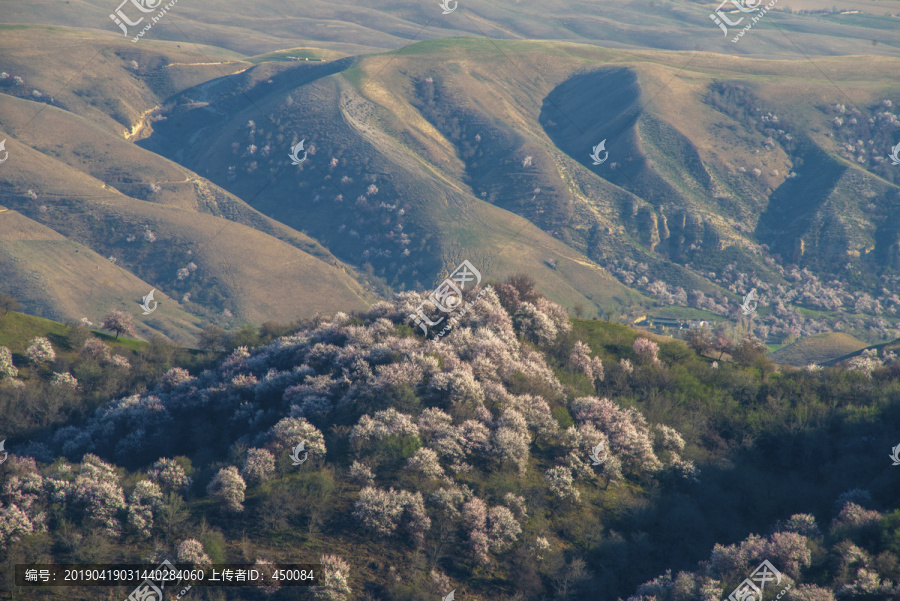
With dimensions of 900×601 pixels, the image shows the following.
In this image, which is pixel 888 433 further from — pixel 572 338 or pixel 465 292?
pixel 465 292

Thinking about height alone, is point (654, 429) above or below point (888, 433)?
below

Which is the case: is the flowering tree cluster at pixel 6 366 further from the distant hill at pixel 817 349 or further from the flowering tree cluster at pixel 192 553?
the distant hill at pixel 817 349

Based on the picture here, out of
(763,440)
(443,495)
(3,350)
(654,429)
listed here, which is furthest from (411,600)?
(3,350)

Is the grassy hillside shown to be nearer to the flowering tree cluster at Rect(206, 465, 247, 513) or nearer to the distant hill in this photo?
the distant hill

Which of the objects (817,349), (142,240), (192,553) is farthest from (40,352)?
(817,349)

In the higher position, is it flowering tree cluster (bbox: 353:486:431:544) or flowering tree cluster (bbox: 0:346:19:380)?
flowering tree cluster (bbox: 353:486:431:544)

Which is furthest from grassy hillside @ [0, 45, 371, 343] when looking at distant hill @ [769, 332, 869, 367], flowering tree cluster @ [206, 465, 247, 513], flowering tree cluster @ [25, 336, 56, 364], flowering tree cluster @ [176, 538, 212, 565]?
flowering tree cluster @ [176, 538, 212, 565]

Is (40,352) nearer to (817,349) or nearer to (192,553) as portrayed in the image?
(192,553)

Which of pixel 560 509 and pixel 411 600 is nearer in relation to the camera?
pixel 411 600

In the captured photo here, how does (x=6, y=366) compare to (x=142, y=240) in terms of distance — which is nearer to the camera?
(x=6, y=366)
